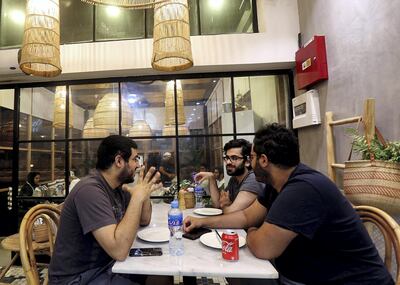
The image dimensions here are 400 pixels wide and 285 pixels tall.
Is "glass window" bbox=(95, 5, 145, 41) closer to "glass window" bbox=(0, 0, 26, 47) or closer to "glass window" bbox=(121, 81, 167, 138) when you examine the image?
"glass window" bbox=(121, 81, 167, 138)

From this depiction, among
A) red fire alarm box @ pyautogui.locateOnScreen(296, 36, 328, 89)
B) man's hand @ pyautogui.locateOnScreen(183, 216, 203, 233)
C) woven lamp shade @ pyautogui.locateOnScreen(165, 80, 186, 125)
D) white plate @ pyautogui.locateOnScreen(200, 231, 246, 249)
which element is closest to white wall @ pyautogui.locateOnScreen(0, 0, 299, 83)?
red fire alarm box @ pyautogui.locateOnScreen(296, 36, 328, 89)

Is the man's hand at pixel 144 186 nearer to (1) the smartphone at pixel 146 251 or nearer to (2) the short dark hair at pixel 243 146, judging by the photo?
(1) the smartphone at pixel 146 251

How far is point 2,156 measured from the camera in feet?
11.5

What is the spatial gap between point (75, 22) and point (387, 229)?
12.2 feet

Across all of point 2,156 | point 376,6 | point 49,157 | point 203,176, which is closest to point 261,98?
point 203,176

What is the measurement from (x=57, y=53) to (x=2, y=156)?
8.17 ft

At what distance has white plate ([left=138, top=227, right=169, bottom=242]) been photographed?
1.40m

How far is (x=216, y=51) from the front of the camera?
2.81 meters

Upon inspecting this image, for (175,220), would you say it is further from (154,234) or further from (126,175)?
(126,175)

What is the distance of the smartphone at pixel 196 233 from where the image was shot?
143cm

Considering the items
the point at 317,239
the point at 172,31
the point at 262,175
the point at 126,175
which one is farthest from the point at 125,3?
the point at 317,239

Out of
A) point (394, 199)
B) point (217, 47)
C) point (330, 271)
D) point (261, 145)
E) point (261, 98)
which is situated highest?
point (217, 47)

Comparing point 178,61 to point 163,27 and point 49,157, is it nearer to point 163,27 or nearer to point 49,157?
point 163,27

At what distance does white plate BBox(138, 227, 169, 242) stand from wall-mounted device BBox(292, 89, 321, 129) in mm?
1785
